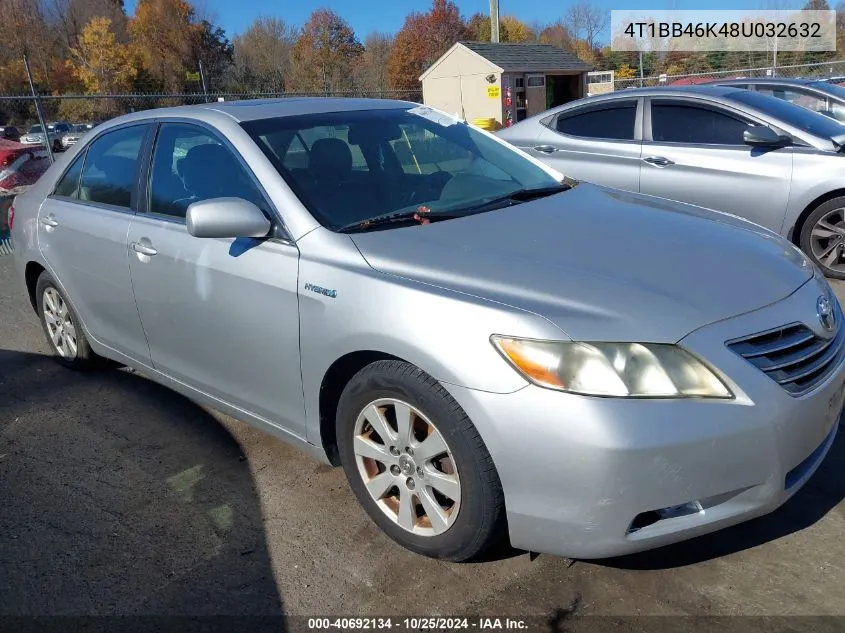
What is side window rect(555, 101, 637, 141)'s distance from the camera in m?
6.64

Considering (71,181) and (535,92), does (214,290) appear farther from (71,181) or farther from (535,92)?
(535,92)

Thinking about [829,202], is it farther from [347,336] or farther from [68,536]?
[68,536]

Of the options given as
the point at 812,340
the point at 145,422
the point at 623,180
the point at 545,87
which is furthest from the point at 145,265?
the point at 545,87

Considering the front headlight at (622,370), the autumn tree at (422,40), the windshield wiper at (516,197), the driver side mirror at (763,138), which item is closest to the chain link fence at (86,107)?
the driver side mirror at (763,138)

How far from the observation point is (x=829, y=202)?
5.67m

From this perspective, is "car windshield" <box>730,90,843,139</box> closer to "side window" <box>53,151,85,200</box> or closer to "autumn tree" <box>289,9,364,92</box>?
"side window" <box>53,151,85,200</box>

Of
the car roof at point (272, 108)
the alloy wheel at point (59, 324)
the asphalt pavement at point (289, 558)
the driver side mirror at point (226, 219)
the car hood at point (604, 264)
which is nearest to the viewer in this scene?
the car hood at point (604, 264)

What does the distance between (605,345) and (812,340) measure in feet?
2.69

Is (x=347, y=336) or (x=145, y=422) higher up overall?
(x=347, y=336)

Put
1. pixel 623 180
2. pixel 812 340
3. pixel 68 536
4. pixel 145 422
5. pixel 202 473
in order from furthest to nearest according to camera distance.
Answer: pixel 623 180 → pixel 145 422 → pixel 202 473 → pixel 68 536 → pixel 812 340

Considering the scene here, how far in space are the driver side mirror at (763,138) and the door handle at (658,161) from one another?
2.10ft

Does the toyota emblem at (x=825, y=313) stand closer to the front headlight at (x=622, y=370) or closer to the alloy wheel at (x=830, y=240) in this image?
the front headlight at (x=622, y=370)

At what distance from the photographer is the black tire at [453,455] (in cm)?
229

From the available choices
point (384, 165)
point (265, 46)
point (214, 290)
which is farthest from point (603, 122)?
point (265, 46)
